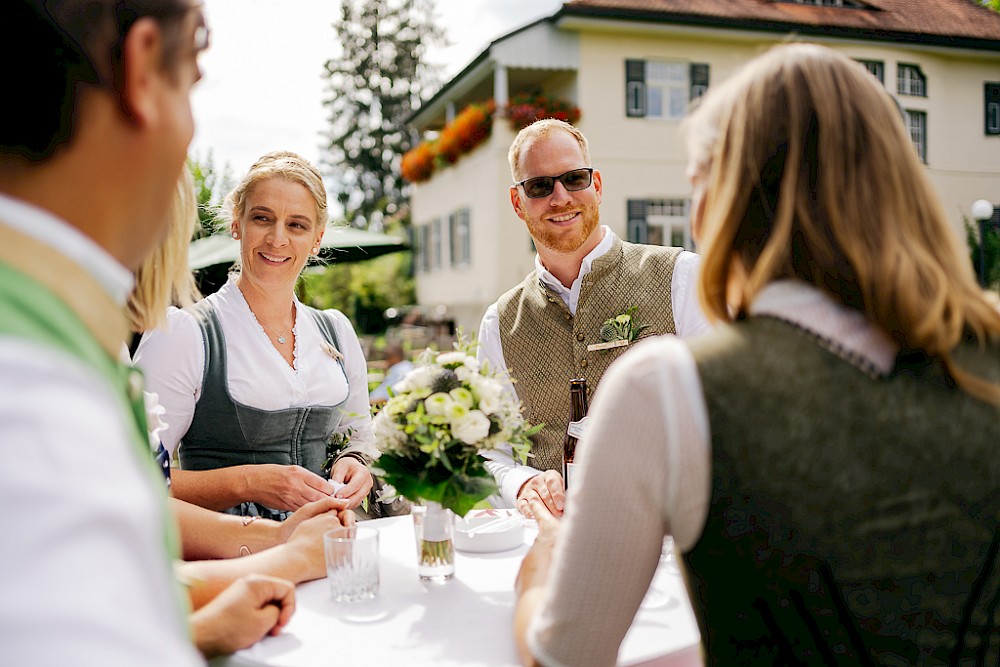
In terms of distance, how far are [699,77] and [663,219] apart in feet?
10.7

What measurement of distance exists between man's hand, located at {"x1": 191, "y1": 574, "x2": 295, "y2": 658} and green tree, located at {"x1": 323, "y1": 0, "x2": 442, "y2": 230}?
29305mm

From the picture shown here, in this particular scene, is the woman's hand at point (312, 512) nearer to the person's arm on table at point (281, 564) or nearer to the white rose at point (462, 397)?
the person's arm on table at point (281, 564)

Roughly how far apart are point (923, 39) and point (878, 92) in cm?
2032

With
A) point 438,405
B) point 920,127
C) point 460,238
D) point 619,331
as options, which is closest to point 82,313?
point 438,405

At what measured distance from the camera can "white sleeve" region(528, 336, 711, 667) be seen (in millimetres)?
1030

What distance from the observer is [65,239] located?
0.70 meters

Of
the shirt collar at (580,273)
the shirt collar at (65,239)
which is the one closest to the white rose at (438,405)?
the shirt collar at (65,239)

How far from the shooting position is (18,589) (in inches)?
19.5

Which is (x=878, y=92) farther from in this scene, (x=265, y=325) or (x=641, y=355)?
(x=265, y=325)

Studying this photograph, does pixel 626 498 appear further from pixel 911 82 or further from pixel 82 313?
pixel 911 82

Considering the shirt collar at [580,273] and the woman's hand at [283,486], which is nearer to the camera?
the woman's hand at [283,486]

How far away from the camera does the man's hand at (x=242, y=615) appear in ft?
4.88

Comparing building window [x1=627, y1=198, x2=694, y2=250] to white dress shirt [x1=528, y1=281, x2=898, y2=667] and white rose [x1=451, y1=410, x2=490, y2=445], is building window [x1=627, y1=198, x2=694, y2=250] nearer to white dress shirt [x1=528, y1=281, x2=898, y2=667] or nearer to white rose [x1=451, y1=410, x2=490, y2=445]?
white rose [x1=451, y1=410, x2=490, y2=445]

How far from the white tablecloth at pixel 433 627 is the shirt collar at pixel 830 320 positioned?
0.78m
